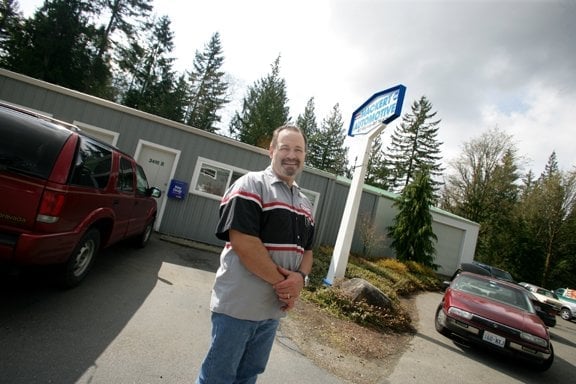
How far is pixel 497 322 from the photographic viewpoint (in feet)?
17.6

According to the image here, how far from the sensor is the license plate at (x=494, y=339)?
5215mm

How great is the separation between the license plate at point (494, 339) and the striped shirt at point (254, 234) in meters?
5.26

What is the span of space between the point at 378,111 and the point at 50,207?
682 cm

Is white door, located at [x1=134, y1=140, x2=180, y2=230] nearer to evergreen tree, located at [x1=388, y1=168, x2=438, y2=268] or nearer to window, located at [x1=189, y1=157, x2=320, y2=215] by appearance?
window, located at [x1=189, y1=157, x2=320, y2=215]

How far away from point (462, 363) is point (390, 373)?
1.89 m

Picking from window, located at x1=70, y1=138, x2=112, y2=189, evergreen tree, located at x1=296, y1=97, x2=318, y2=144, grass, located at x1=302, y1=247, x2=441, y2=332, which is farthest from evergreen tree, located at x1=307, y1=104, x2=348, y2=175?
window, located at x1=70, y1=138, x2=112, y2=189

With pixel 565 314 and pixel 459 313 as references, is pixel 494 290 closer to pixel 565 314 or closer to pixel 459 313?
pixel 459 313

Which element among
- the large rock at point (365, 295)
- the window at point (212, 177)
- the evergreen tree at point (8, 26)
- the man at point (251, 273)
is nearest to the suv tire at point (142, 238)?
the window at point (212, 177)

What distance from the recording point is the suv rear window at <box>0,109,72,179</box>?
295 cm

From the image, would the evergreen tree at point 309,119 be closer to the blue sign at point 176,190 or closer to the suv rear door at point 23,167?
the blue sign at point 176,190

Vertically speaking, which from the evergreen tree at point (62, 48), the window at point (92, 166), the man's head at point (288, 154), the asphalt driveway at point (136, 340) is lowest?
the asphalt driveway at point (136, 340)

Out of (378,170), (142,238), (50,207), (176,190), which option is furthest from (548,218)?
(50,207)

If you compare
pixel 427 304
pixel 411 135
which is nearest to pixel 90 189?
pixel 427 304

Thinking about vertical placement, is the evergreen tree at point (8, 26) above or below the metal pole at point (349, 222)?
above
